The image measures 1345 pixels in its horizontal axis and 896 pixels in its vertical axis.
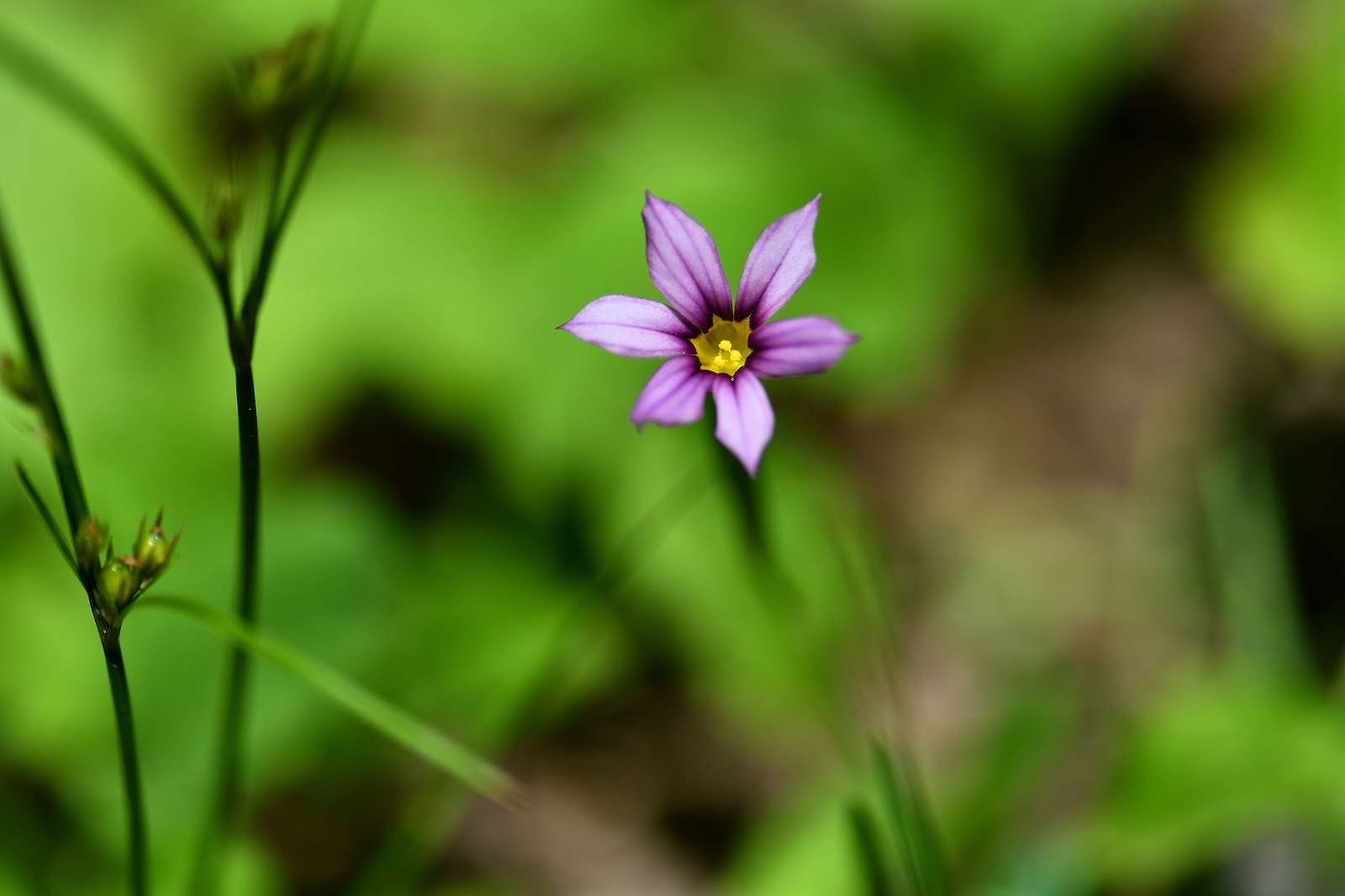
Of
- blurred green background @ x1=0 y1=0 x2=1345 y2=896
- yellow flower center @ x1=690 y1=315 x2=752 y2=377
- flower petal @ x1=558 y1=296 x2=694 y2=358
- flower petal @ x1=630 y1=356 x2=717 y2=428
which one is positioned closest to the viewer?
Result: flower petal @ x1=630 y1=356 x2=717 y2=428

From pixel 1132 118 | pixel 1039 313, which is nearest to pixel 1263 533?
pixel 1039 313

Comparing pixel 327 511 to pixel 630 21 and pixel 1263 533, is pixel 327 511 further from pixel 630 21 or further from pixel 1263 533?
pixel 1263 533

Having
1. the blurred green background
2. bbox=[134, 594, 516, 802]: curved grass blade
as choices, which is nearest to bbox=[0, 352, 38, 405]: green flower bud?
bbox=[134, 594, 516, 802]: curved grass blade

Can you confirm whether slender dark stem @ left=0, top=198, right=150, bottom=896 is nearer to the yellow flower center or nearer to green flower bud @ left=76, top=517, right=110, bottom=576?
green flower bud @ left=76, top=517, right=110, bottom=576

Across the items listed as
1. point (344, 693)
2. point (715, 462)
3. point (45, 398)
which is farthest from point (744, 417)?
point (715, 462)

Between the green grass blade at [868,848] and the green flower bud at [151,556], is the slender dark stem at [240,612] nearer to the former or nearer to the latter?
the green flower bud at [151,556]
